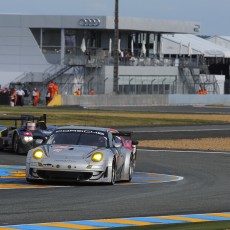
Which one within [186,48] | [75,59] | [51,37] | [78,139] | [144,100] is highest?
[51,37]

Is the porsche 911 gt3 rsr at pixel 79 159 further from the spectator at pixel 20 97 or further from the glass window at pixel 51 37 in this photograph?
the glass window at pixel 51 37

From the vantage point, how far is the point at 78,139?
18.6 meters

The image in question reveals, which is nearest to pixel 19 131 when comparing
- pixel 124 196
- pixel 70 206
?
pixel 124 196

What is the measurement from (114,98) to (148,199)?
55664 millimetres

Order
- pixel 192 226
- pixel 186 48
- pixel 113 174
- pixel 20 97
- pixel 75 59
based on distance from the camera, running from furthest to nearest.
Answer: pixel 186 48 → pixel 75 59 → pixel 20 97 → pixel 113 174 → pixel 192 226

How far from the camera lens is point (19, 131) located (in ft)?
86.3

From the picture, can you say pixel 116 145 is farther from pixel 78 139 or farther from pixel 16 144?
pixel 16 144

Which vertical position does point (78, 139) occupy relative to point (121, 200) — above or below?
above

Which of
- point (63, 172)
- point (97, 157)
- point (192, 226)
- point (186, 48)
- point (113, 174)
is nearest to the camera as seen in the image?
point (192, 226)

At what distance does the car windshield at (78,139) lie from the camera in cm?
1852

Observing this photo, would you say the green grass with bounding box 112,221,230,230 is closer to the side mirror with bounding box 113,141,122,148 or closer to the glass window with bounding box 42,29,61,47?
the side mirror with bounding box 113,141,122,148

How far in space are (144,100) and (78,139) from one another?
5504 centimetres

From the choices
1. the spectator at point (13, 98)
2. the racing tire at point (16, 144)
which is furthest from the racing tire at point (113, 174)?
the spectator at point (13, 98)

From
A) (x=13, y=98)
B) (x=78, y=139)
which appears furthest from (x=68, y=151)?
(x=13, y=98)
